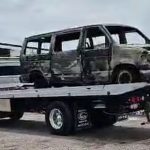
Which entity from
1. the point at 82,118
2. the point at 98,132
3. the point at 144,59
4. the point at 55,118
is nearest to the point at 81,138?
the point at 82,118

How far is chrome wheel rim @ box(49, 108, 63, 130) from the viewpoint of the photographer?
12.0 metres

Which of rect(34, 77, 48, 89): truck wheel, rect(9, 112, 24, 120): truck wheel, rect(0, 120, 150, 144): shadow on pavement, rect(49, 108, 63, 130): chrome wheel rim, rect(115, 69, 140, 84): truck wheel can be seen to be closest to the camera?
rect(115, 69, 140, 84): truck wheel

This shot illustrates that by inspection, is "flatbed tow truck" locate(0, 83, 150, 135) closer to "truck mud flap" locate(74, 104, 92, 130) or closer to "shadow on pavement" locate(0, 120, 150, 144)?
"truck mud flap" locate(74, 104, 92, 130)

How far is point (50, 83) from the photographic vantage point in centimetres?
1271

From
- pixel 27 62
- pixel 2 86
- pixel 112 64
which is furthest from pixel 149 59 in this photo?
pixel 2 86

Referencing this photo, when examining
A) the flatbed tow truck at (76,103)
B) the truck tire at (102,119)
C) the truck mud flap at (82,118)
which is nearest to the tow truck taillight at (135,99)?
the flatbed tow truck at (76,103)

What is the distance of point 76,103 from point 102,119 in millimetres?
1410

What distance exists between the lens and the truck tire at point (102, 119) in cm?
1268

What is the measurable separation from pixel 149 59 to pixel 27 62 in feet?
12.9

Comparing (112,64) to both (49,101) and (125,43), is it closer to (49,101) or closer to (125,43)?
(125,43)

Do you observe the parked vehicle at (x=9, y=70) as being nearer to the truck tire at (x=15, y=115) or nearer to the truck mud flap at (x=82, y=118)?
the truck tire at (x=15, y=115)

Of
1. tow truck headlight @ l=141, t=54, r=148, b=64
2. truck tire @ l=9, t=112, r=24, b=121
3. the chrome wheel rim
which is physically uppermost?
tow truck headlight @ l=141, t=54, r=148, b=64

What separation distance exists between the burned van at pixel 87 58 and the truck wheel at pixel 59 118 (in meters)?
0.68

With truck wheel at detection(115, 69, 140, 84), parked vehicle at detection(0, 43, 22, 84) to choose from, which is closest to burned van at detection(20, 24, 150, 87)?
truck wheel at detection(115, 69, 140, 84)
